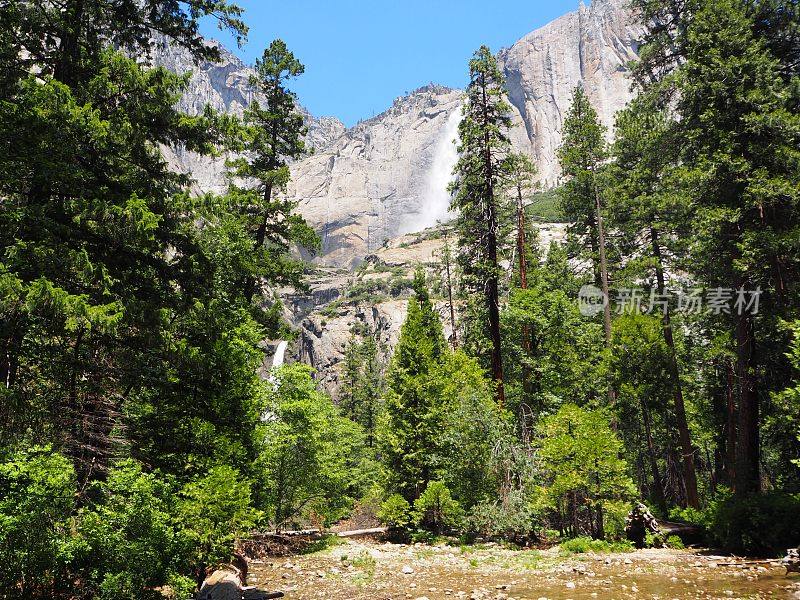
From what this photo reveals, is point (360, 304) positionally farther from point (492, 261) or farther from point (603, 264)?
point (492, 261)

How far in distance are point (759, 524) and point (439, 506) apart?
984 cm

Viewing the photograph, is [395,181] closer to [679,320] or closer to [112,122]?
[679,320]

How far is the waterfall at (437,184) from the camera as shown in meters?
177

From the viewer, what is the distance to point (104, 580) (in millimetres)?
6715

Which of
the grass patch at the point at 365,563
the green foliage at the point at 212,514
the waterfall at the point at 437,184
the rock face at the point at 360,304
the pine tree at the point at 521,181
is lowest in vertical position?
the grass patch at the point at 365,563

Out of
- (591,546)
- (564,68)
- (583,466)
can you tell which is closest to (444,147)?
(564,68)

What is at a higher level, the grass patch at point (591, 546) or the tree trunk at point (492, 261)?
the tree trunk at point (492, 261)

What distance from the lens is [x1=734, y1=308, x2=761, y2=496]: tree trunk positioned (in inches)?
563

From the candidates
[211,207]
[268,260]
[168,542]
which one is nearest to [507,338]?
[268,260]

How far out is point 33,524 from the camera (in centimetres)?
623

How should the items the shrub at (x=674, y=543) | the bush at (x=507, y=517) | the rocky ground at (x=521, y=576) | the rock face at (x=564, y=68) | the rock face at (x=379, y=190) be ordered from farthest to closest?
the rock face at (x=379, y=190)
the rock face at (x=564, y=68)
the bush at (x=507, y=517)
the shrub at (x=674, y=543)
the rocky ground at (x=521, y=576)

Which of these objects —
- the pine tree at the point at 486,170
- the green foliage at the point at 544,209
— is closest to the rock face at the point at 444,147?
the green foliage at the point at 544,209

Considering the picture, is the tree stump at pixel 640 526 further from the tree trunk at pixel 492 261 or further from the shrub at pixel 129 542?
the shrub at pixel 129 542

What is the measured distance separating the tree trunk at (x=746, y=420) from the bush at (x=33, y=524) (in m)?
16.3
